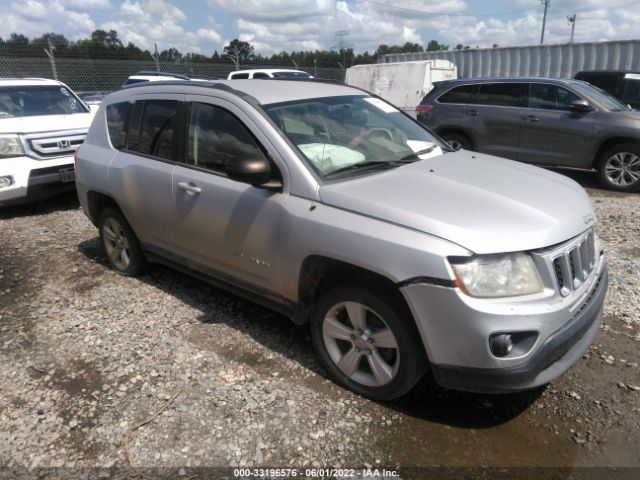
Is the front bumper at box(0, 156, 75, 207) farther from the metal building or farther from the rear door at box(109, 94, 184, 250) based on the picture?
the metal building

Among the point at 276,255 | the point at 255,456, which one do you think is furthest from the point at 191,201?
the point at 255,456

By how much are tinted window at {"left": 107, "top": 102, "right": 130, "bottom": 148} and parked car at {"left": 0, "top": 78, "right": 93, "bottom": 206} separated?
9.01ft

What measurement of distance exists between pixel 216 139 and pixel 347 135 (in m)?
0.93

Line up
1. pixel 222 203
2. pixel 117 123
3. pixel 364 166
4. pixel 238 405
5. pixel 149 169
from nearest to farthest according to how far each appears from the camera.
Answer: pixel 238 405 < pixel 364 166 < pixel 222 203 < pixel 149 169 < pixel 117 123

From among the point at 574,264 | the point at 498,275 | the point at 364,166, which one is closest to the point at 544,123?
the point at 364,166

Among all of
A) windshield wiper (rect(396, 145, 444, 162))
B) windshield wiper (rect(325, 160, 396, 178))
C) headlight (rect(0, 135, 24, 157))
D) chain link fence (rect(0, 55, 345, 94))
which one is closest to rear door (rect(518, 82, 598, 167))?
windshield wiper (rect(396, 145, 444, 162))

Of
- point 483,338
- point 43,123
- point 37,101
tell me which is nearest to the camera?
point 483,338

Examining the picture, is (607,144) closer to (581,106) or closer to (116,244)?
(581,106)

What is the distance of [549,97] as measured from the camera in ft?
27.0

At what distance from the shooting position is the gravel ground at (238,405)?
259 centimetres

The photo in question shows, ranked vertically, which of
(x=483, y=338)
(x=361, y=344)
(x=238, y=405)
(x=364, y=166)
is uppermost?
(x=364, y=166)

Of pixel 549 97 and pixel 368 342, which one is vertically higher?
pixel 549 97

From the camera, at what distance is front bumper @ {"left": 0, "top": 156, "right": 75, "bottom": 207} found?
6.53 m

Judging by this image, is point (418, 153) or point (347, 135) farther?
point (418, 153)
